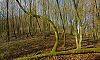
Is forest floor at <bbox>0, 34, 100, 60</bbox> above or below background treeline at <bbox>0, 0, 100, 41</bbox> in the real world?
below

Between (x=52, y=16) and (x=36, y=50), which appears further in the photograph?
(x=52, y=16)

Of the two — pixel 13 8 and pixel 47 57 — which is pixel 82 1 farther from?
pixel 13 8

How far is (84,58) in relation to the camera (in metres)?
4.68

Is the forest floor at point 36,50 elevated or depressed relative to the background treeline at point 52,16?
depressed

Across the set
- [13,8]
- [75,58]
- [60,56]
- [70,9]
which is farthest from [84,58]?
[13,8]

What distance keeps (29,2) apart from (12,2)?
8192mm

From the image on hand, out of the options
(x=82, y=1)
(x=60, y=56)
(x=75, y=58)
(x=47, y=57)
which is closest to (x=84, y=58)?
(x=75, y=58)

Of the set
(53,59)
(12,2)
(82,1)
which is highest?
(12,2)

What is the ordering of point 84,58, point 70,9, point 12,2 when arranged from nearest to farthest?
point 84,58
point 12,2
point 70,9

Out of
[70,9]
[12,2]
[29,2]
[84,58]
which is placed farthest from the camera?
[70,9]

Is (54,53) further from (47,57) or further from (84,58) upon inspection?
(84,58)

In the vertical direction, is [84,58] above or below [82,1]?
below

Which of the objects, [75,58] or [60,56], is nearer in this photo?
[75,58]

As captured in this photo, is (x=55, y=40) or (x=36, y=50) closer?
(x=36, y=50)
